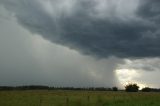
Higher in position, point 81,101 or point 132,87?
point 132,87

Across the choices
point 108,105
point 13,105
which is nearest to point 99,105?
point 108,105

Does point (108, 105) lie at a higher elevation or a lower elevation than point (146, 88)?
lower

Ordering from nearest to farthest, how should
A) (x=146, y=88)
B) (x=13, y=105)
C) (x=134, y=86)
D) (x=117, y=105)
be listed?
1. (x=117, y=105)
2. (x=13, y=105)
3. (x=134, y=86)
4. (x=146, y=88)

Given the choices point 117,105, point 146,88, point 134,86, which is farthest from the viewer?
point 146,88

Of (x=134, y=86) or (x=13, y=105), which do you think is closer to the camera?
(x=13, y=105)

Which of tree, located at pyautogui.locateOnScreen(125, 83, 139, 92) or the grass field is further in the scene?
tree, located at pyautogui.locateOnScreen(125, 83, 139, 92)

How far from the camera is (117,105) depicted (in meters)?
35.8

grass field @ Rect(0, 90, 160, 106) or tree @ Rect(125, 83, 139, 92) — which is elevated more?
tree @ Rect(125, 83, 139, 92)

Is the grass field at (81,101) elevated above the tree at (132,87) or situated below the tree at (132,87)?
below

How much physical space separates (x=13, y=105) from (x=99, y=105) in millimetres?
10547

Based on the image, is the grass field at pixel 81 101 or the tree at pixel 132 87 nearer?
the grass field at pixel 81 101

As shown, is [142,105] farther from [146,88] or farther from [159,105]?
[146,88]

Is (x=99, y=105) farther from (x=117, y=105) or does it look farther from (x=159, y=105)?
(x=159, y=105)

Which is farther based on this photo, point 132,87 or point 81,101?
point 132,87
